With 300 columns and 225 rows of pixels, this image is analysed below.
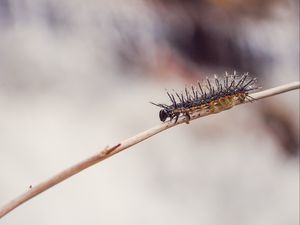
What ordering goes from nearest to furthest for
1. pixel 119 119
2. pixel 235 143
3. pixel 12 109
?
pixel 12 109
pixel 119 119
pixel 235 143

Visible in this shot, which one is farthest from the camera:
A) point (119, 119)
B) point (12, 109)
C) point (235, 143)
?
point (235, 143)

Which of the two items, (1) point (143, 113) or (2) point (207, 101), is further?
(1) point (143, 113)

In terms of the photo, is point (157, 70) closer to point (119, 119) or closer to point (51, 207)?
point (119, 119)

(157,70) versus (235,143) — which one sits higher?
(157,70)

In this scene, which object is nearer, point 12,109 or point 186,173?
point 12,109

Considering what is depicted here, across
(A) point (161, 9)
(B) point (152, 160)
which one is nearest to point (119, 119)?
(B) point (152, 160)

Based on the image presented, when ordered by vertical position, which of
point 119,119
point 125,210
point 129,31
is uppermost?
point 129,31
